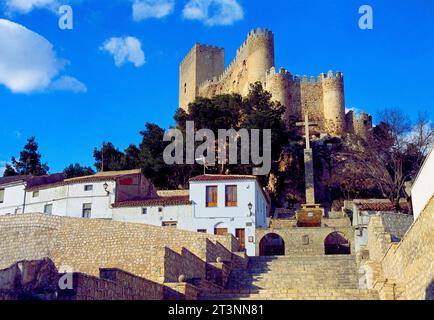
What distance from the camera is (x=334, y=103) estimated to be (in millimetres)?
56594

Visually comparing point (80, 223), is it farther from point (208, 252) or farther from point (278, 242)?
point (278, 242)

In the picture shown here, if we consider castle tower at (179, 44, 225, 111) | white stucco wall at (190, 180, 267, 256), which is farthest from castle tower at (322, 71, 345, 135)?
white stucco wall at (190, 180, 267, 256)

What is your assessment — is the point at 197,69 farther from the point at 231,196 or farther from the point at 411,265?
the point at 411,265

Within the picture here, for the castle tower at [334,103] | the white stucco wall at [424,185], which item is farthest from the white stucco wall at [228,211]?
the castle tower at [334,103]

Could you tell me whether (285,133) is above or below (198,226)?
above

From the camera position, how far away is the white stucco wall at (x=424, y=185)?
16.6 meters

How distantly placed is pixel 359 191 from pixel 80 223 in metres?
24.4

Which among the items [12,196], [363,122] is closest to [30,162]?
[12,196]

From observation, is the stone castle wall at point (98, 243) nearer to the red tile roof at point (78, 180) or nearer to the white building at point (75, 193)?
the white building at point (75, 193)

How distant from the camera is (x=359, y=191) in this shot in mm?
43344

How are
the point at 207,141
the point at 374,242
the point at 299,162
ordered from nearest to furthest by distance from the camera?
1. the point at 374,242
2. the point at 207,141
3. the point at 299,162

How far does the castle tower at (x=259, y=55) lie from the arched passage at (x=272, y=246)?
29602 millimetres

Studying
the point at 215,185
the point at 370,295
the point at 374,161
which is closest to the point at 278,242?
the point at 215,185

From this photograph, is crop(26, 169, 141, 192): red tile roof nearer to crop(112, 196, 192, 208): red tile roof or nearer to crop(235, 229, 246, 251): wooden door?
crop(112, 196, 192, 208): red tile roof
